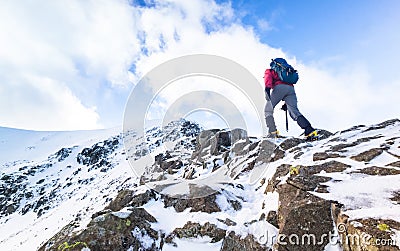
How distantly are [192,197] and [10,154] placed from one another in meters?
96.0

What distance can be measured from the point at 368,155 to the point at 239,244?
15.8 feet

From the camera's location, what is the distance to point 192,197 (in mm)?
8320

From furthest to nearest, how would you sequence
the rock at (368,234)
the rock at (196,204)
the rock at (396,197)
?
the rock at (196,204), the rock at (396,197), the rock at (368,234)

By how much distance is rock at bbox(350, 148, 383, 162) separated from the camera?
7238 mm

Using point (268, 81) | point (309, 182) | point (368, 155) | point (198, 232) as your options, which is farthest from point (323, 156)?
point (198, 232)

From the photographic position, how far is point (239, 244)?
229 inches

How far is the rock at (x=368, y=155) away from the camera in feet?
23.7

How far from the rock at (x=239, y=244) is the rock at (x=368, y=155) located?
4237mm

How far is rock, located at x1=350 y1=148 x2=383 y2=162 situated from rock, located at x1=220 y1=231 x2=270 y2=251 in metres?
4.24

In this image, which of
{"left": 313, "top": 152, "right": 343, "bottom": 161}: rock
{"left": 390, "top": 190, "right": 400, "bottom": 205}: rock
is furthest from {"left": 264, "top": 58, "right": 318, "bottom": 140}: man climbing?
{"left": 390, "top": 190, "right": 400, "bottom": 205}: rock

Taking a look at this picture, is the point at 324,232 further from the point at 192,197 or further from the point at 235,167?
the point at 235,167

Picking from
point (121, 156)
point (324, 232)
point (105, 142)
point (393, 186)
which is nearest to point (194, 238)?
point (324, 232)

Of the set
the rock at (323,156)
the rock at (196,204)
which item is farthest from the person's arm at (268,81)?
the rock at (196,204)

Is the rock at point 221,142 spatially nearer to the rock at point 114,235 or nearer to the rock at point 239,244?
the rock at point 114,235
